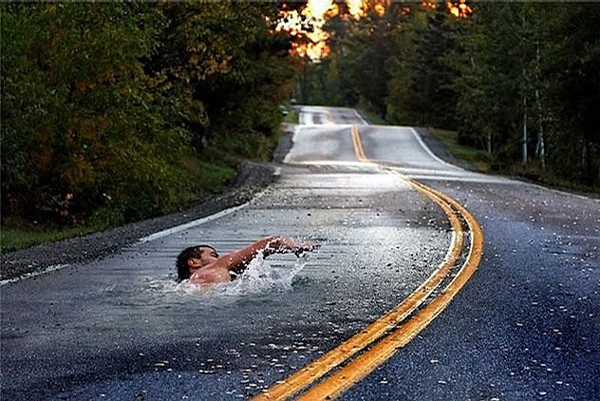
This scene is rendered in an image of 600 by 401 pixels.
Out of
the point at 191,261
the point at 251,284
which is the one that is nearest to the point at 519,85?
the point at 191,261

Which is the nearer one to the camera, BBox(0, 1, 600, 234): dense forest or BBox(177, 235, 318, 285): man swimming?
BBox(177, 235, 318, 285): man swimming

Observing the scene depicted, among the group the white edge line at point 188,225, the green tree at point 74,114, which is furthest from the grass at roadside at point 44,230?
the white edge line at point 188,225

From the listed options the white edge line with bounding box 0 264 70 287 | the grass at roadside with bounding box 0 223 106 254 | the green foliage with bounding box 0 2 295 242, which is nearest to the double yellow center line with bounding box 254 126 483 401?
the white edge line with bounding box 0 264 70 287

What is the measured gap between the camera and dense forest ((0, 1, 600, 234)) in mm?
16781

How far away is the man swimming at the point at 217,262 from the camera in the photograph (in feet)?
27.6

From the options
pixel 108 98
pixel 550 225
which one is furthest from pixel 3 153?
pixel 550 225

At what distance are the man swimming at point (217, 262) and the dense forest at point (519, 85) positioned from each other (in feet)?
69.1

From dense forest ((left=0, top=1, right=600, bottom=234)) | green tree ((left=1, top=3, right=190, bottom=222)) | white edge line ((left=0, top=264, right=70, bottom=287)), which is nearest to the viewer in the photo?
white edge line ((left=0, top=264, right=70, bottom=287))

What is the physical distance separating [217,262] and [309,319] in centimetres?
190

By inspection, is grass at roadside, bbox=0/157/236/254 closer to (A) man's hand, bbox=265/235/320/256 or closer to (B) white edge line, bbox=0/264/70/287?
(B) white edge line, bbox=0/264/70/287

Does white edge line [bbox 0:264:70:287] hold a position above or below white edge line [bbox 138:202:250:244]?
above

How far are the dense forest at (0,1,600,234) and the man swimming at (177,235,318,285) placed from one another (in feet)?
27.0

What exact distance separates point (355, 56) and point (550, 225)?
9700cm

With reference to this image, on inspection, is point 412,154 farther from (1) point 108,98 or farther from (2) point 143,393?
(2) point 143,393
